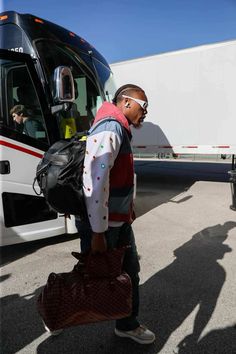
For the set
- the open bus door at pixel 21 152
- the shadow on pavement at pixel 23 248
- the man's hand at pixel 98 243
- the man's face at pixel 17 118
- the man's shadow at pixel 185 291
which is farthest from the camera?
the shadow on pavement at pixel 23 248

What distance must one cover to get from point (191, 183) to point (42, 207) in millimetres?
7093

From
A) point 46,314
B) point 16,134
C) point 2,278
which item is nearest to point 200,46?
point 16,134

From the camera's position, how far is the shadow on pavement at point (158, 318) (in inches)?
101

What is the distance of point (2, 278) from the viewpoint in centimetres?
379

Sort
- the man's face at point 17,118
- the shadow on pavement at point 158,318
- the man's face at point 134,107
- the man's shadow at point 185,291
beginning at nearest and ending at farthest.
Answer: the man's face at point 134,107 < the shadow on pavement at point 158,318 < the man's shadow at point 185,291 < the man's face at point 17,118

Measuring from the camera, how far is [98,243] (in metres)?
2.05

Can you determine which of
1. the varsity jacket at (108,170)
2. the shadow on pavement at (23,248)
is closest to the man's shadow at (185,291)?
the varsity jacket at (108,170)

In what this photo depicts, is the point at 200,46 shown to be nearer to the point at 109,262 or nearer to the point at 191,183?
the point at 191,183

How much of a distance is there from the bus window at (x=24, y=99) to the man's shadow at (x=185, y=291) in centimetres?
225

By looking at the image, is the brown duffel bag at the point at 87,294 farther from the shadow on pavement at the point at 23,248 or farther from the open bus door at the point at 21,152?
the shadow on pavement at the point at 23,248

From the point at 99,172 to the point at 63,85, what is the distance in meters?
2.22

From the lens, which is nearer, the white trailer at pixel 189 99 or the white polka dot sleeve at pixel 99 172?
the white polka dot sleeve at pixel 99 172

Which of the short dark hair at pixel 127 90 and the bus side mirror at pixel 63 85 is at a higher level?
the bus side mirror at pixel 63 85

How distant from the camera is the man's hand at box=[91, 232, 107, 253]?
6.68 ft
